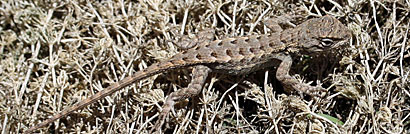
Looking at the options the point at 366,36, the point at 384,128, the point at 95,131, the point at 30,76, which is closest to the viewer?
the point at 384,128

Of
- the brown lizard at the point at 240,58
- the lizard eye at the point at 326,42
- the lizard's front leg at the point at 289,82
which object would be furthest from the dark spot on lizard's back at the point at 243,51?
the lizard eye at the point at 326,42

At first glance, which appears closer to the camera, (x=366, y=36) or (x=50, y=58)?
(x=366, y=36)

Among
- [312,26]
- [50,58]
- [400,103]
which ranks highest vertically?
[312,26]

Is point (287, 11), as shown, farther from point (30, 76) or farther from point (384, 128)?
point (30, 76)

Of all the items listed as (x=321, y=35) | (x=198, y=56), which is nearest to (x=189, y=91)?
(x=198, y=56)

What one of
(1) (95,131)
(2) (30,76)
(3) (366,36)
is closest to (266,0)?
(3) (366,36)

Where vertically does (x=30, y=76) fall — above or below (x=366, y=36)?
below
